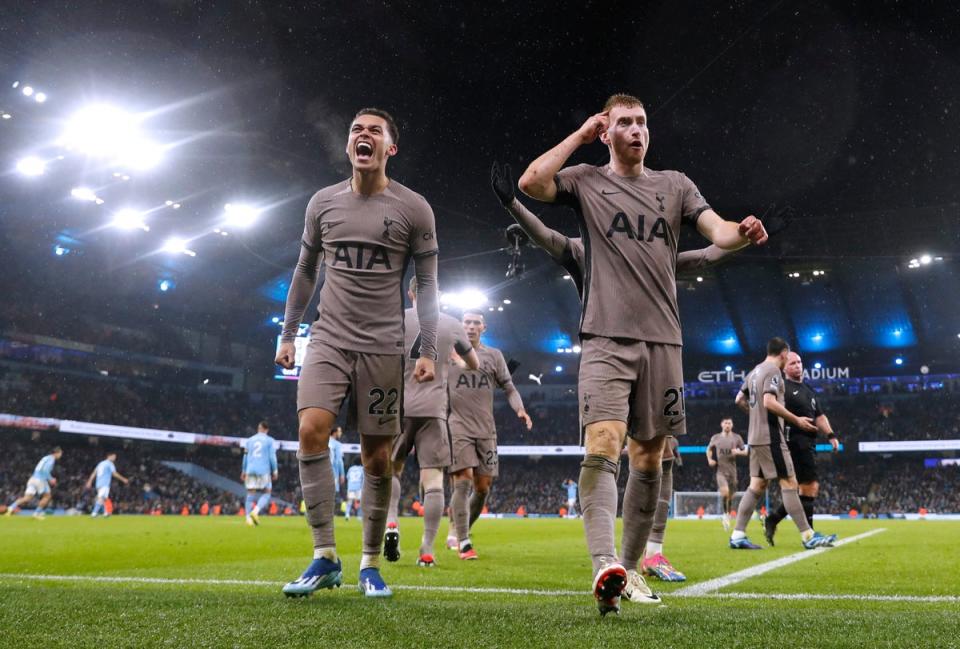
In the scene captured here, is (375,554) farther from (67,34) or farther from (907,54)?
(67,34)

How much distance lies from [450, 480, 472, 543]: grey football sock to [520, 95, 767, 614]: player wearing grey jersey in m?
3.97

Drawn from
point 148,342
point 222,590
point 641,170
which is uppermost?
point 148,342

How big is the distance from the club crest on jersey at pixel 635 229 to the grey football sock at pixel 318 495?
1864 mm

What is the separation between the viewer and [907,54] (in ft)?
51.7

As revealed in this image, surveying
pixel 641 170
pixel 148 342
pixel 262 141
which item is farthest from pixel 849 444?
pixel 641 170

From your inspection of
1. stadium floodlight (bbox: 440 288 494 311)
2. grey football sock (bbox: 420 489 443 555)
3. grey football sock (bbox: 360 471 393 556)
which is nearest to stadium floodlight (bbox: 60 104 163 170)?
stadium floodlight (bbox: 440 288 494 311)

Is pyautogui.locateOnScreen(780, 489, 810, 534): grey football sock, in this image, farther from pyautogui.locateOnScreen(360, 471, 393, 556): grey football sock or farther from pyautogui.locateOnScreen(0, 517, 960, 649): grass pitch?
pyautogui.locateOnScreen(360, 471, 393, 556): grey football sock

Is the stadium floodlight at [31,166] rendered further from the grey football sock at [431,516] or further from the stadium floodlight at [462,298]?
the grey football sock at [431,516]

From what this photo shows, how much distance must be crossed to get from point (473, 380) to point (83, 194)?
28.3 meters

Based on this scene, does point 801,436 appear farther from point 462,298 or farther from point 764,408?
point 462,298

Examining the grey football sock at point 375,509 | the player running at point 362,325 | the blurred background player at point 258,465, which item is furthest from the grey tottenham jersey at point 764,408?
the blurred background player at point 258,465

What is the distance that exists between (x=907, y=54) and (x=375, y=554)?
16518 millimetres

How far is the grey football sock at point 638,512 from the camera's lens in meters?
3.70

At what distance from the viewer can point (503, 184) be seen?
10.8 ft
